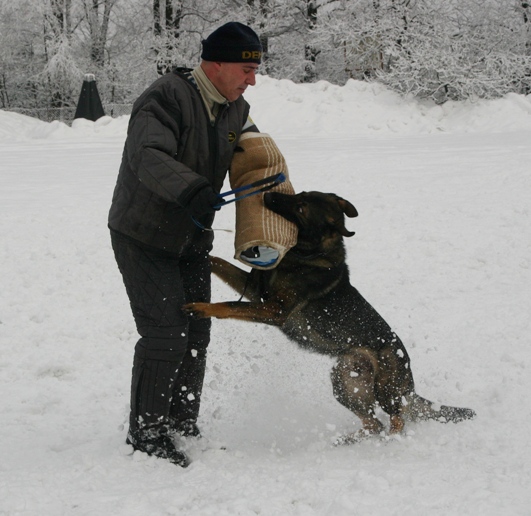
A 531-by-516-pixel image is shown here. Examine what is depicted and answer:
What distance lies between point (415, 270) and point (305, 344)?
9.43 ft

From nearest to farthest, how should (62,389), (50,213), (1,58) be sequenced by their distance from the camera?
(62,389) < (50,213) < (1,58)

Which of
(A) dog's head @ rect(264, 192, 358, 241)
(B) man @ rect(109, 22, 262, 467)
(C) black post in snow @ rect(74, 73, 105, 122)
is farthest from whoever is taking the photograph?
(C) black post in snow @ rect(74, 73, 105, 122)

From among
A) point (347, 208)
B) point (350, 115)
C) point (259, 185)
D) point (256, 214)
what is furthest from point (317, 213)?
point (350, 115)

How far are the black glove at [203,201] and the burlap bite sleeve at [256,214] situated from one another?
1.87ft

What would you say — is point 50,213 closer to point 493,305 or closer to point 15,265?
point 15,265

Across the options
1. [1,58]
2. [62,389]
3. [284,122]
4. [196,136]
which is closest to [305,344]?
[196,136]

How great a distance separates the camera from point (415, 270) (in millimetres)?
6434

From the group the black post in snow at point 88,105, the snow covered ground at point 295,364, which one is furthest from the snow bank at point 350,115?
the snow covered ground at point 295,364

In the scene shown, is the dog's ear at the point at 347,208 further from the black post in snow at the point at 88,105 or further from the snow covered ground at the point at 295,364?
the black post in snow at the point at 88,105

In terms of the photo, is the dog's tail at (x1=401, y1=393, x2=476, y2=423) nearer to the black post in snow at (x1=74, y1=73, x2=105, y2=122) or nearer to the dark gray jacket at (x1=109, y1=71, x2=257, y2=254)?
the dark gray jacket at (x1=109, y1=71, x2=257, y2=254)

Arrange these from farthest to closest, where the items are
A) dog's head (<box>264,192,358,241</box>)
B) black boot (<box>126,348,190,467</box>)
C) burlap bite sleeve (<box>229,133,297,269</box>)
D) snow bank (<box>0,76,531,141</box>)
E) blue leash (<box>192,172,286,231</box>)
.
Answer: snow bank (<box>0,76,531,141</box>) → dog's head (<box>264,192,358,241</box>) → burlap bite sleeve (<box>229,133,297,269</box>) → black boot (<box>126,348,190,467</box>) → blue leash (<box>192,172,286,231</box>)

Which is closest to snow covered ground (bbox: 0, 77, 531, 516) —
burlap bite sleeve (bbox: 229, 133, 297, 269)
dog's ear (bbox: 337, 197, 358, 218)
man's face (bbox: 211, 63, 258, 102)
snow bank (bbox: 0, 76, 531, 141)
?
burlap bite sleeve (bbox: 229, 133, 297, 269)

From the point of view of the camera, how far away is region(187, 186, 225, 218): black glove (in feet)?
9.18

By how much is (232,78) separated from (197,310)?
1.15m
